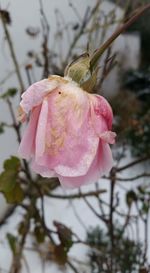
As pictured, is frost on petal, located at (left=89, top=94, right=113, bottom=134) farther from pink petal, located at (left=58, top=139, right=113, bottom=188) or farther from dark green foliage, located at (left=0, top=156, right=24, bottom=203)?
dark green foliage, located at (left=0, top=156, right=24, bottom=203)

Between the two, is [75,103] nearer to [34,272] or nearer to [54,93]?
[54,93]

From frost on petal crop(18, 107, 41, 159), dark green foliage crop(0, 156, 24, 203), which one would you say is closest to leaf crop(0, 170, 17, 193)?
dark green foliage crop(0, 156, 24, 203)

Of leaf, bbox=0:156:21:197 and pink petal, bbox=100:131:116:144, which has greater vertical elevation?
pink petal, bbox=100:131:116:144

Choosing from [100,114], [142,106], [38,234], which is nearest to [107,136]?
[100,114]

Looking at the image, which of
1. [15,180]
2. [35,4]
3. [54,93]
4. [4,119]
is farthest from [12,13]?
[54,93]

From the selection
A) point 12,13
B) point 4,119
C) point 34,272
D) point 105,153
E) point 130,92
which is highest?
point 105,153

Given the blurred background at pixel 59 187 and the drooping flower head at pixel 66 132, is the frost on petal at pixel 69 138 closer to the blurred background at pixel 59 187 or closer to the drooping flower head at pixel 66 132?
the drooping flower head at pixel 66 132

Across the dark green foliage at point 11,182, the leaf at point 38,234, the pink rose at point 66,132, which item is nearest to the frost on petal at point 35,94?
the pink rose at point 66,132
